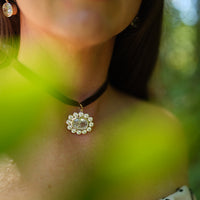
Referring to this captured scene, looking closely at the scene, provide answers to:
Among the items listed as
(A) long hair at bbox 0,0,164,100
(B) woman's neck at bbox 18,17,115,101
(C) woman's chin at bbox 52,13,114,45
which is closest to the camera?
(C) woman's chin at bbox 52,13,114,45

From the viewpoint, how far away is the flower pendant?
158 centimetres

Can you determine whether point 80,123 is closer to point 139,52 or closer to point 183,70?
point 139,52

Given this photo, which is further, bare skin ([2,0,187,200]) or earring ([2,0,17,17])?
earring ([2,0,17,17])

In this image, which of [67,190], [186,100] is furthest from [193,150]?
[67,190]

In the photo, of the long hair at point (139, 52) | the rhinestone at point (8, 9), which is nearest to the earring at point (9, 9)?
the rhinestone at point (8, 9)

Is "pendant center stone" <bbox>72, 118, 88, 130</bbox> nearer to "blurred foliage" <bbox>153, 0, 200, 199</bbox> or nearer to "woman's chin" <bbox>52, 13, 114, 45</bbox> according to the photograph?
"woman's chin" <bbox>52, 13, 114, 45</bbox>

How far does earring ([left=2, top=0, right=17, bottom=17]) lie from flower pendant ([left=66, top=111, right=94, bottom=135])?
392mm

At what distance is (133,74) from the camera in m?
2.07

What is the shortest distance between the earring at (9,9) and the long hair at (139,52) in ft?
1.72

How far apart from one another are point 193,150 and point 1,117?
3.90 ft

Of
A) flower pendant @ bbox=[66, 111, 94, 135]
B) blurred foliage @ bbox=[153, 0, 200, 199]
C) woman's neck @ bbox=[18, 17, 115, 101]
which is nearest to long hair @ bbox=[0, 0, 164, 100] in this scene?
blurred foliage @ bbox=[153, 0, 200, 199]

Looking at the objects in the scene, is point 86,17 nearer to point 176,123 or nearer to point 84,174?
point 84,174

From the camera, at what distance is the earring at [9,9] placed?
60.1 inches

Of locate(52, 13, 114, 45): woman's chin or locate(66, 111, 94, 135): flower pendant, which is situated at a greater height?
locate(52, 13, 114, 45): woman's chin
